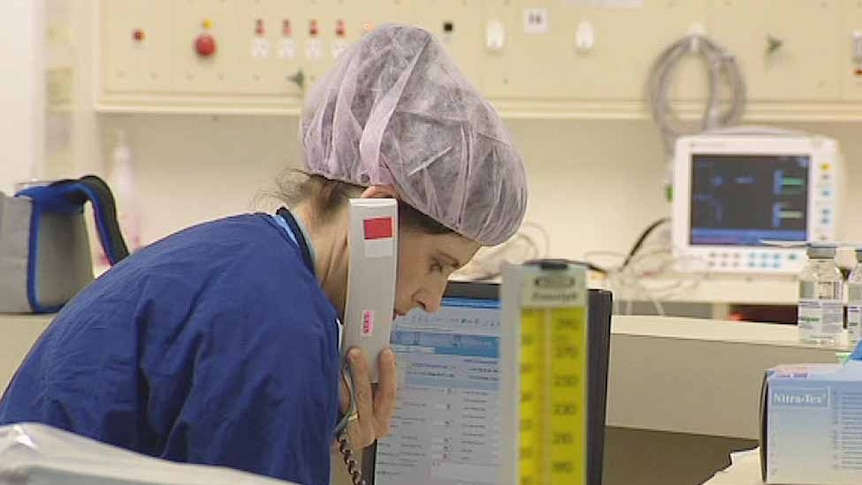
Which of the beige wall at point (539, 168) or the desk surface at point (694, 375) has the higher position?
the beige wall at point (539, 168)

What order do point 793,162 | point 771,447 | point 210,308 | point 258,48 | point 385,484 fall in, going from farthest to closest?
point 258,48
point 793,162
point 385,484
point 771,447
point 210,308

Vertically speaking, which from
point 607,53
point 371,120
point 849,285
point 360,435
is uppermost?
point 607,53

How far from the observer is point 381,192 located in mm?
1459

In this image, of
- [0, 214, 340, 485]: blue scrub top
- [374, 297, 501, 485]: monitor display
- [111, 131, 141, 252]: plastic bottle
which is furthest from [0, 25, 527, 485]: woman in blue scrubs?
[111, 131, 141, 252]: plastic bottle

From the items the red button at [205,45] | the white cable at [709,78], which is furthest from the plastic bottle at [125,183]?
the white cable at [709,78]

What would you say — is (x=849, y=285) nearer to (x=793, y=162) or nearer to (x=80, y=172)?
(x=793, y=162)

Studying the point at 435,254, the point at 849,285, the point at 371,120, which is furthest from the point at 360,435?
the point at 849,285

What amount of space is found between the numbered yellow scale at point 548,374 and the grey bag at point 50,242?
5.09 feet

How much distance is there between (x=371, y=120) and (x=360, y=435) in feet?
1.25

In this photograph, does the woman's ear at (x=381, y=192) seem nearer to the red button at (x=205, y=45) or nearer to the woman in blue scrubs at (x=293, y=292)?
the woman in blue scrubs at (x=293, y=292)

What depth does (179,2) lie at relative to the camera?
170 inches

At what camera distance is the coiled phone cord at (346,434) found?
149 centimetres

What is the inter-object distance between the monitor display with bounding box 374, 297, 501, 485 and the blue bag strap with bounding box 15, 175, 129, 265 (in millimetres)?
637

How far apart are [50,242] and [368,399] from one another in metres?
1.02
